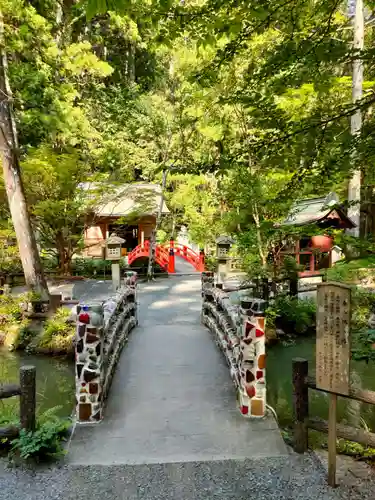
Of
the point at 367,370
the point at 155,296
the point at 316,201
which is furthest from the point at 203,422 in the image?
the point at 316,201

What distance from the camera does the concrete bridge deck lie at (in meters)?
3.83

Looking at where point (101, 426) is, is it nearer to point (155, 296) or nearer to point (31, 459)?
point (31, 459)

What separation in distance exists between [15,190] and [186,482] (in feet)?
25.2

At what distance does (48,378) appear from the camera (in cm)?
696

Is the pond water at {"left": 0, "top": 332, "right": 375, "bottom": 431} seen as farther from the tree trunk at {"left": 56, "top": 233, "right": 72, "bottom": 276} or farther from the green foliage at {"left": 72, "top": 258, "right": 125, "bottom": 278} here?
the green foliage at {"left": 72, "top": 258, "right": 125, "bottom": 278}

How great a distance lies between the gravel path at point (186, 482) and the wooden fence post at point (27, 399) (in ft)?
1.34

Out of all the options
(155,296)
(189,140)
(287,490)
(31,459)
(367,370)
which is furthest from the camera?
(189,140)

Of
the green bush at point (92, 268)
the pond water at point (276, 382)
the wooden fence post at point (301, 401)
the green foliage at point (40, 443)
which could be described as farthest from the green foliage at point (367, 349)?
the green bush at point (92, 268)

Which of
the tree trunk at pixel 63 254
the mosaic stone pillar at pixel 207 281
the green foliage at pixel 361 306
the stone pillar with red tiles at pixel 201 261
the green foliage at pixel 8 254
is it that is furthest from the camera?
the stone pillar with red tiles at pixel 201 261

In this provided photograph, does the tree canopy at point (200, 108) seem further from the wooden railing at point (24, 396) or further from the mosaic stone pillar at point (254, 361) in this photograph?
the wooden railing at point (24, 396)

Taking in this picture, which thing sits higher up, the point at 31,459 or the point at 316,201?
the point at 316,201

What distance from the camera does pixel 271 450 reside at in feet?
12.6

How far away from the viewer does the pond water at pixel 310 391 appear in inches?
215

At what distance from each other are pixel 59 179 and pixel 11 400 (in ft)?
26.2
